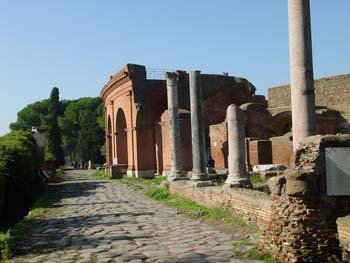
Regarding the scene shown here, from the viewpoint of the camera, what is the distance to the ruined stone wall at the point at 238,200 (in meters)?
8.20

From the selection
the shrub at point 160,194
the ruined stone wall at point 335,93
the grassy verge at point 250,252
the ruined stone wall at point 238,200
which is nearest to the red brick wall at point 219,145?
the ruined stone wall at point 335,93

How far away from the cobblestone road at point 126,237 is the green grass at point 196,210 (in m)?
0.36

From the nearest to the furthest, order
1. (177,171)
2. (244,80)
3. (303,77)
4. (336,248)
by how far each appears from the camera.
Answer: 1. (336,248)
2. (303,77)
3. (177,171)
4. (244,80)

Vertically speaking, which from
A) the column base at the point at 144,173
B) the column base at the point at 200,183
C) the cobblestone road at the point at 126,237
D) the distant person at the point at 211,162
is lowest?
the cobblestone road at the point at 126,237

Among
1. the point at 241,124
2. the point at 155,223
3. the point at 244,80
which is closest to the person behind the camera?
the point at 155,223

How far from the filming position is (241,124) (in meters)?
11.3

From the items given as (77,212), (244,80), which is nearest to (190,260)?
(77,212)

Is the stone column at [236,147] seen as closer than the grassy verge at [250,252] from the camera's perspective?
No

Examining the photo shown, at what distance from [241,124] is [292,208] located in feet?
18.3

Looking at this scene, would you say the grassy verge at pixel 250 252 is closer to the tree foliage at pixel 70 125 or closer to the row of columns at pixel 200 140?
the row of columns at pixel 200 140

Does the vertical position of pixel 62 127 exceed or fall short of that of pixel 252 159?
it exceeds it

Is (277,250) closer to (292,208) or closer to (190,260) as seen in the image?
(292,208)

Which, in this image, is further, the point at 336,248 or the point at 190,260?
the point at 190,260

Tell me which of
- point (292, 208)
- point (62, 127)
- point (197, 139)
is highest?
point (62, 127)
